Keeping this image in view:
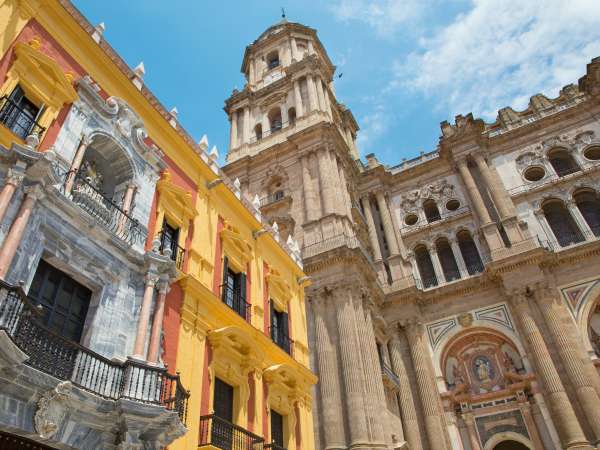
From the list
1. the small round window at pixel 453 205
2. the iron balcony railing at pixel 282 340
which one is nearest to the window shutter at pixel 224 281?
the iron balcony railing at pixel 282 340

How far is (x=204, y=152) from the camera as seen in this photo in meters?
15.3

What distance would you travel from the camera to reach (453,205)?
3061 centimetres

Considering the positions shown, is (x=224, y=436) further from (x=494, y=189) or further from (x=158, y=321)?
(x=494, y=189)

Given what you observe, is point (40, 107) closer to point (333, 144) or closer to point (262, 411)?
point (262, 411)

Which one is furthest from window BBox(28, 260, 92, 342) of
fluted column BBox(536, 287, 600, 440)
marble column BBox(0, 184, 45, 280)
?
fluted column BBox(536, 287, 600, 440)

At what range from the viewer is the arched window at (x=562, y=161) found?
1124 inches

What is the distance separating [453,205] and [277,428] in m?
21.0

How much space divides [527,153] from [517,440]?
1705 centimetres

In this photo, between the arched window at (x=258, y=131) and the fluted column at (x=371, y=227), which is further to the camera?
the arched window at (x=258, y=131)

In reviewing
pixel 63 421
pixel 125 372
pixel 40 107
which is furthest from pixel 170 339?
pixel 40 107

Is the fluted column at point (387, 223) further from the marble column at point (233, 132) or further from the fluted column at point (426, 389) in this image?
the marble column at point (233, 132)

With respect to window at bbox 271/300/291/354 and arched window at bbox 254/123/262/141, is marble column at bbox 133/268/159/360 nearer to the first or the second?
window at bbox 271/300/291/354

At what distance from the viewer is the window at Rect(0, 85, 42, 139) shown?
29.9ft

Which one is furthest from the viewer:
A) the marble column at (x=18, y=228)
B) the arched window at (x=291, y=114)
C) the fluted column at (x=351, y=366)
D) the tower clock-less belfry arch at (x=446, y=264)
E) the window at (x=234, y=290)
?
the arched window at (x=291, y=114)
